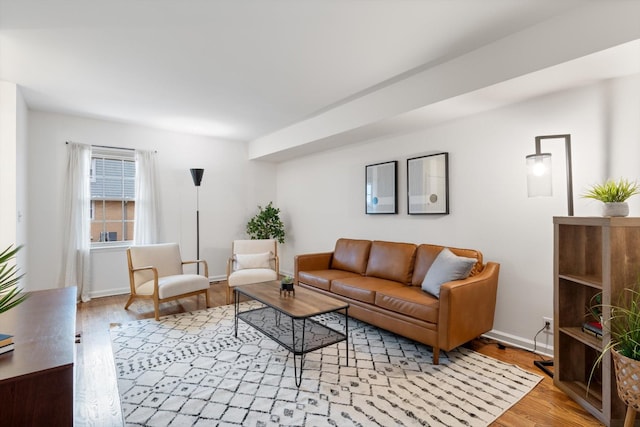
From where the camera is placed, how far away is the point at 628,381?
1508mm

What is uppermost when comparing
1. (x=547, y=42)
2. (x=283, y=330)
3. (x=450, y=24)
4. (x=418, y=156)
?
(x=450, y=24)

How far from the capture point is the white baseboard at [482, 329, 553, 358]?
104 inches

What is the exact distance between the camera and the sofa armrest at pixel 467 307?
2.40m

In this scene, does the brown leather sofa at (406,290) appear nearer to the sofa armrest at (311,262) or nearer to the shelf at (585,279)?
the sofa armrest at (311,262)

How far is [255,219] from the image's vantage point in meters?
5.84

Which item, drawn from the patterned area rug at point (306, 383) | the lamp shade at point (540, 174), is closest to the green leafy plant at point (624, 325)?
the patterned area rug at point (306, 383)

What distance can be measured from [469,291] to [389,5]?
2.21 m

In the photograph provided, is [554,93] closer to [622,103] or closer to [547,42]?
[622,103]

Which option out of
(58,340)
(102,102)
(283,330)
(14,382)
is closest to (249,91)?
(102,102)

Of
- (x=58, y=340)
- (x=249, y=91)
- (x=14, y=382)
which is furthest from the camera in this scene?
(x=249, y=91)

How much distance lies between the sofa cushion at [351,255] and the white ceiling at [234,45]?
6.00 ft

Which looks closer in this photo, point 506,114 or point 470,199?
point 506,114

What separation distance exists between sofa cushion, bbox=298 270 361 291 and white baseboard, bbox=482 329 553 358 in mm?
1538

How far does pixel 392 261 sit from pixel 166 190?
12.5 ft
